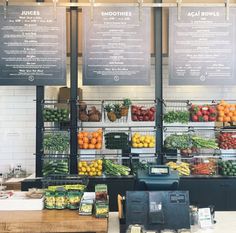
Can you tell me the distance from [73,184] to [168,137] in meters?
1.91

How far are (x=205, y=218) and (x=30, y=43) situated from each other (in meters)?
3.07

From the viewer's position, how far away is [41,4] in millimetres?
4617

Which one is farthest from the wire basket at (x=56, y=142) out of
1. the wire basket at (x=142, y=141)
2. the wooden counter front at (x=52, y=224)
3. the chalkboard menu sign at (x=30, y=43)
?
the wooden counter front at (x=52, y=224)

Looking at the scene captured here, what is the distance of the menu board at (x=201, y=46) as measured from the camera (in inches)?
184

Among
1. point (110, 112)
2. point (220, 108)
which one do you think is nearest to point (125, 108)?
point (110, 112)

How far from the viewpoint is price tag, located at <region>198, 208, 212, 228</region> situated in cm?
264

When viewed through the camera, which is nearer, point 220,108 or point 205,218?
point 205,218

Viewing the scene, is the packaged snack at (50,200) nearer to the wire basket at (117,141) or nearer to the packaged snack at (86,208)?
the packaged snack at (86,208)

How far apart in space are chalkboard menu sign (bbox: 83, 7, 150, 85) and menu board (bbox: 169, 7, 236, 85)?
0.35 metres

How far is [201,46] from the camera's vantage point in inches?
184

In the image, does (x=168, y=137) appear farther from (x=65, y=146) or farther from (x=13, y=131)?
(x=13, y=131)

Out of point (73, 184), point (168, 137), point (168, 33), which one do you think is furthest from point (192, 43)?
point (73, 184)

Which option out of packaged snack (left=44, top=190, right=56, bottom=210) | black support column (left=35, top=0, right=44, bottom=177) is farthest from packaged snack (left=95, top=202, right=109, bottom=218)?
black support column (left=35, top=0, right=44, bottom=177)

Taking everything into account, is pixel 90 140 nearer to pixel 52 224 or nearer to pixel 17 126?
pixel 17 126
